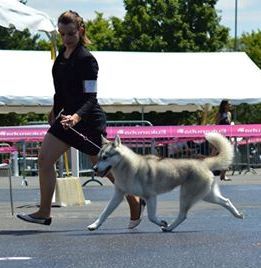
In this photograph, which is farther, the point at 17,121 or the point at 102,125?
the point at 17,121

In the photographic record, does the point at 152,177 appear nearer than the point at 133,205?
Yes

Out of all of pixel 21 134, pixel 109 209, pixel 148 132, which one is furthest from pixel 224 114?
pixel 109 209

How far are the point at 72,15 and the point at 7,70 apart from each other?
15.3 metres

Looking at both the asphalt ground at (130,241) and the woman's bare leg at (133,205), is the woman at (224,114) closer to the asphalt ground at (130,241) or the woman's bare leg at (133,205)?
the asphalt ground at (130,241)

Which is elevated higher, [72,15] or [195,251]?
[72,15]

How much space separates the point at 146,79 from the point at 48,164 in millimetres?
16116

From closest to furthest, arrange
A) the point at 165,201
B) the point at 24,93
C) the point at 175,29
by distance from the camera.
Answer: the point at 165,201
the point at 24,93
the point at 175,29

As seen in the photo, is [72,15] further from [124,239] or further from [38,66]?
[38,66]

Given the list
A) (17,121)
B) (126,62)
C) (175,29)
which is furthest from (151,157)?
(175,29)

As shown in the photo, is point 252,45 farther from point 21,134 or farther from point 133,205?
point 133,205

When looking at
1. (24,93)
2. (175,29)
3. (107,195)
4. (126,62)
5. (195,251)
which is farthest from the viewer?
(175,29)

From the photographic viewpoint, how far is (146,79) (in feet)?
80.4

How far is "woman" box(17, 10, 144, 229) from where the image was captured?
8422mm

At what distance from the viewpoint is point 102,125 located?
8.66 metres
